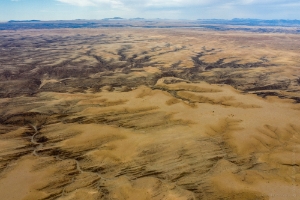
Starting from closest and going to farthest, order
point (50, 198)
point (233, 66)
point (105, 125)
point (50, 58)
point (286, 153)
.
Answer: point (50, 198)
point (286, 153)
point (105, 125)
point (233, 66)
point (50, 58)

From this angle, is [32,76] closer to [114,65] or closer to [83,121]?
[114,65]

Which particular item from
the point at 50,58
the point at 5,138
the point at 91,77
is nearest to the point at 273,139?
the point at 5,138

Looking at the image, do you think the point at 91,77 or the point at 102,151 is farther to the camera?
the point at 91,77

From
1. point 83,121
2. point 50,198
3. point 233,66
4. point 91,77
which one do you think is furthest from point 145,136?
point 233,66

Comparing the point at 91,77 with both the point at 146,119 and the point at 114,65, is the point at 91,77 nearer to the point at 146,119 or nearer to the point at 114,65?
the point at 114,65

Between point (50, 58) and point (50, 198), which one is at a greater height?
point (50, 58)

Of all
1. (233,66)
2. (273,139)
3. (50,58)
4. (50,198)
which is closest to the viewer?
(50,198)
